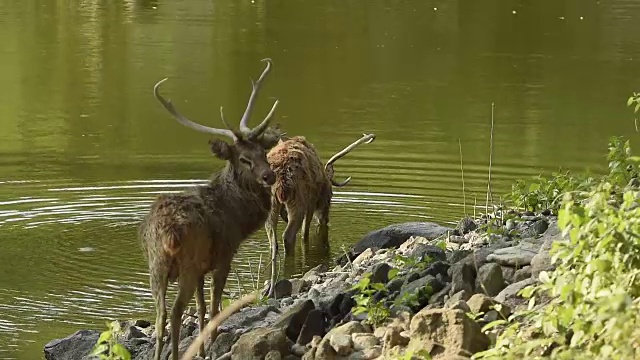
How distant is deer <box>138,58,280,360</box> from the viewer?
7.92 meters

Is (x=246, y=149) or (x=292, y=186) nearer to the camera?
(x=246, y=149)

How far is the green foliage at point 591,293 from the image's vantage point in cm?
532

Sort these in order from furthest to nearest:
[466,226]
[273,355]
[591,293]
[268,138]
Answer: [466,226] → [268,138] → [273,355] → [591,293]

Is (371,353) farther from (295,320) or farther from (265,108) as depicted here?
(265,108)

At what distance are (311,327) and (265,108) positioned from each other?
10.8m

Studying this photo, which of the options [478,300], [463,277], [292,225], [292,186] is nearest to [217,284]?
[463,277]

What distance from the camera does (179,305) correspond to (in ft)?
26.2

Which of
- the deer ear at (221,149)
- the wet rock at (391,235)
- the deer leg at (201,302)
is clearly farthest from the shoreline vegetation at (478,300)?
the deer ear at (221,149)

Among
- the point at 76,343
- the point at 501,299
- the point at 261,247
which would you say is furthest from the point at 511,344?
the point at 261,247

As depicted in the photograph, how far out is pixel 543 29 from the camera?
28.3 meters

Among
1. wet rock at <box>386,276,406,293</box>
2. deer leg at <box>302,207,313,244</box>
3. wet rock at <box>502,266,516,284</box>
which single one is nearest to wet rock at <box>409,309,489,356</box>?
wet rock at <box>502,266,516,284</box>

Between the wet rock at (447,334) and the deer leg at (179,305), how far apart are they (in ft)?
5.51

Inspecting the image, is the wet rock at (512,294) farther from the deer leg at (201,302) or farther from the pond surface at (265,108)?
the pond surface at (265,108)

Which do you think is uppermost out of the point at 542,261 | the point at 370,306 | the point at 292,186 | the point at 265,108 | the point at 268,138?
the point at 268,138
